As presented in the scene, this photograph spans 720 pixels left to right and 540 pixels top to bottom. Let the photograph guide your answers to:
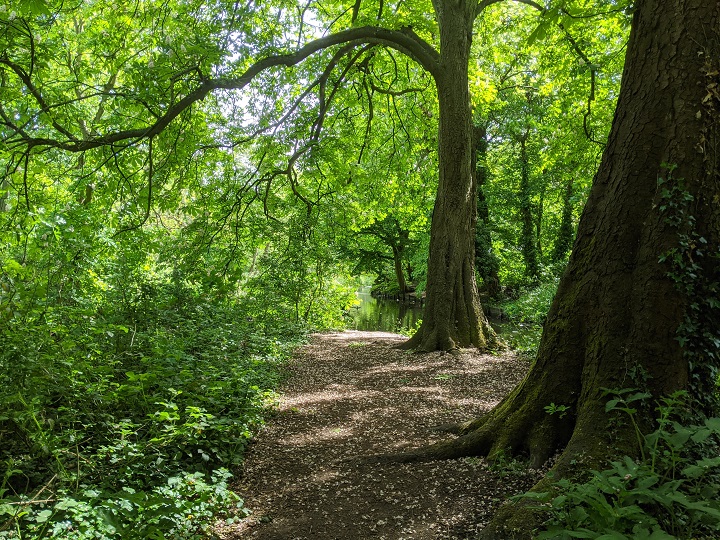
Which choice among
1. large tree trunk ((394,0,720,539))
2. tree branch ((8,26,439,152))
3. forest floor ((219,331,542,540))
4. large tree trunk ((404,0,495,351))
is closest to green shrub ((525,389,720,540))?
large tree trunk ((394,0,720,539))

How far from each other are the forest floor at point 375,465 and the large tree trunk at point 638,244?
61 centimetres

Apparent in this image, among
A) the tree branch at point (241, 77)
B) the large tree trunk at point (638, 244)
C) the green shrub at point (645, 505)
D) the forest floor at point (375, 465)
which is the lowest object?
the forest floor at point (375, 465)

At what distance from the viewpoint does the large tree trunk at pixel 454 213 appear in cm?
909

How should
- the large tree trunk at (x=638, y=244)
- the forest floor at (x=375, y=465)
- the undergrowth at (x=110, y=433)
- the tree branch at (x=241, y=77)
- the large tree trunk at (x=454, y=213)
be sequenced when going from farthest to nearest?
1. the large tree trunk at (x=454, y=213)
2. the tree branch at (x=241, y=77)
3. the forest floor at (x=375, y=465)
4. the large tree trunk at (x=638, y=244)
5. the undergrowth at (x=110, y=433)

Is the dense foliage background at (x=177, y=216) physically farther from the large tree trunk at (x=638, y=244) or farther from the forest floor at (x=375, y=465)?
the large tree trunk at (x=638, y=244)

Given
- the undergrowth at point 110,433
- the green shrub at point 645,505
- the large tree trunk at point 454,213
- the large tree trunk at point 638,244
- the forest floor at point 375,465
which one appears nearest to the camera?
the green shrub at point 645,505

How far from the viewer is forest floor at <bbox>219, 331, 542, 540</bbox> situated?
3447mm

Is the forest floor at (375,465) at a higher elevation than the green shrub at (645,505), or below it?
below

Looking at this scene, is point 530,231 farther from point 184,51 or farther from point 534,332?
point 184,51

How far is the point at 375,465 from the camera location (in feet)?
14.3

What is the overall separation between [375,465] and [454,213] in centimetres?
598

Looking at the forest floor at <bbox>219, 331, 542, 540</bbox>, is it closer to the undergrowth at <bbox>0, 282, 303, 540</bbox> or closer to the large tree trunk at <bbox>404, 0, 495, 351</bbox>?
the undergrowth at <bbox>0, 282, 303, 540</bbox>

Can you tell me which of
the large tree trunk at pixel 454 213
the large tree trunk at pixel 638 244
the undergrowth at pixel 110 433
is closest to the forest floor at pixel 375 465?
the undergrowth at pixel 110 433

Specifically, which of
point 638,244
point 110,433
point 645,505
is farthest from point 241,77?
point 645,505
